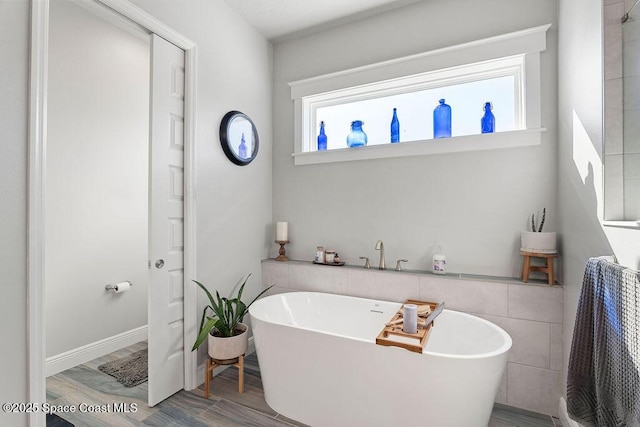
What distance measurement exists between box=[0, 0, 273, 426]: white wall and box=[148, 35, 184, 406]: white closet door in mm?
148

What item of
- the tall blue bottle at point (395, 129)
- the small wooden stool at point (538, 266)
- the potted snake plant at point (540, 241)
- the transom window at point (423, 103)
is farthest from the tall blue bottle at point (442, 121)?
the small wooden stool at point (538, 266)

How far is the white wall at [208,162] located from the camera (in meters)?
1.23

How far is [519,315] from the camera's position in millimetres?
1860

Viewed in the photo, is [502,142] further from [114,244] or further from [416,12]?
[114,244]

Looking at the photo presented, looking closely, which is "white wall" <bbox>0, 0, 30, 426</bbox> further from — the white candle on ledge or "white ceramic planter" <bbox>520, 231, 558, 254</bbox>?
"white ceramic planter" <bbox>520, 231, 558, 254</bbox>

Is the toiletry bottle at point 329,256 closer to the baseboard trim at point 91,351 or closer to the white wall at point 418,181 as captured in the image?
the white wall at point 418,181

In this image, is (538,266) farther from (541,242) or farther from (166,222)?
(166,222)

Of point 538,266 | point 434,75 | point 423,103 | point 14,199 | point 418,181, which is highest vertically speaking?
point 434,75

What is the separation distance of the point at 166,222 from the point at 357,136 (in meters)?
1.64

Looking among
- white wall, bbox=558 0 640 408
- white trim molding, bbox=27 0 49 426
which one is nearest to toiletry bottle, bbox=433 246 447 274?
white wall, bbox=558 0 640 408

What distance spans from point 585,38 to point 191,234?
2.46 meters

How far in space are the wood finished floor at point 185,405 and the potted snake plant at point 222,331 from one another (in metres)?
0.28

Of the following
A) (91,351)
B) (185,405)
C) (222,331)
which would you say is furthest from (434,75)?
(91,351)

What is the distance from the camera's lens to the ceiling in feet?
7.68
